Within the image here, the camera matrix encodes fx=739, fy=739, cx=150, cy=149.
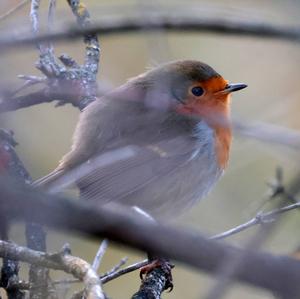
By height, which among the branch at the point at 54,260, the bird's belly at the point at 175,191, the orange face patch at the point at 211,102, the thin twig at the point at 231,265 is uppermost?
the orange face patch at the point at 211,102

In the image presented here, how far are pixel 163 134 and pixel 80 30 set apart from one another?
9.37 feet

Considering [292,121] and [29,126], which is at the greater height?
[292,121]

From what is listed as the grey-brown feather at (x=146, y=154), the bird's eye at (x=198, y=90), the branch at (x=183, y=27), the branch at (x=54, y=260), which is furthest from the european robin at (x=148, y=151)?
the branch at (x=183, y=27)

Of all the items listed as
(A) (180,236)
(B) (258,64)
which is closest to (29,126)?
(B) (258,64)

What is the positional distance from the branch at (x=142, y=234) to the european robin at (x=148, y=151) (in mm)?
2861

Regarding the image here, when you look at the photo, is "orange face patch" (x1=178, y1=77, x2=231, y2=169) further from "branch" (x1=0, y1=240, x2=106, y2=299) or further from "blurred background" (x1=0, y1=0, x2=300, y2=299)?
"branch" (x1=0, y1=240, x2=106, y2=299)

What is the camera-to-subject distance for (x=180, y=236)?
1567 mm

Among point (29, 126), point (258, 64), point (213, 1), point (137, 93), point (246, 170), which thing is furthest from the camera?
point (258, 64)

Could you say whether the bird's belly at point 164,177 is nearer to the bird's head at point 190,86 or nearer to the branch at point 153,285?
the bird's head at point 190,86

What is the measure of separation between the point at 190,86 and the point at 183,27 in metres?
3.11

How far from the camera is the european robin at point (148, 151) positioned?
15.1ft

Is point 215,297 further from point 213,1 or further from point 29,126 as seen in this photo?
point 213,1

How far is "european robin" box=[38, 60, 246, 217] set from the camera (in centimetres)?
459

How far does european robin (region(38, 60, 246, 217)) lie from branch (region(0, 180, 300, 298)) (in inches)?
113
